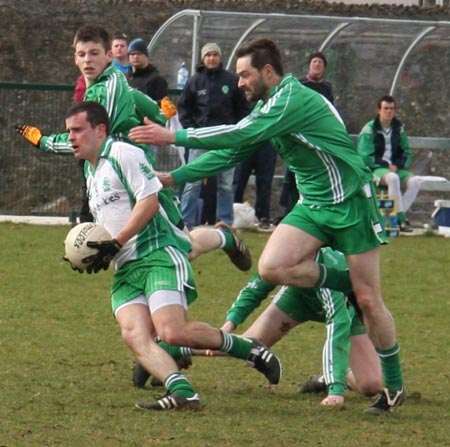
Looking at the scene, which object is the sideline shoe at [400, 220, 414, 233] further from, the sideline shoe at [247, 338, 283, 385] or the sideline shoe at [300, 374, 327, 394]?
the sideline shoe at [247, 338, 283, 385]

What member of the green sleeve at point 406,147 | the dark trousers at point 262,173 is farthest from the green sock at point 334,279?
the green sleeve at point 406,147

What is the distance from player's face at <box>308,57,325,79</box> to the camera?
17.5 metres

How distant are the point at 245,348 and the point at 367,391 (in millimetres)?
828

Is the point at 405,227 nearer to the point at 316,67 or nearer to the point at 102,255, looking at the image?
the point at 316,67

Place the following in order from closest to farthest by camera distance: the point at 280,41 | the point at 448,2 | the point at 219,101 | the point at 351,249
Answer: the point at 351,249 → the point at 219,101 → the point at 280,41 → the point at 448,2

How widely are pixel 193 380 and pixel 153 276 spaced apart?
1.18 m

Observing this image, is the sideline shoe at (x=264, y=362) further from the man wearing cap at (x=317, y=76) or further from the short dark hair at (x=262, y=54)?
the man wearing cap at (x=317, y=76)

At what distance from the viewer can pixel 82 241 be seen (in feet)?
27.5

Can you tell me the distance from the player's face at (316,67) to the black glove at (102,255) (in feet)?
31.3

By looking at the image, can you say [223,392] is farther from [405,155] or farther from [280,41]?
[280,41]

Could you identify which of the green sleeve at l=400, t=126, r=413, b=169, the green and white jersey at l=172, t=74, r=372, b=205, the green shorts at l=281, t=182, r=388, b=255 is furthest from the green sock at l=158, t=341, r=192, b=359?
the green sleeve at l=400, t=126, r=413, b=169

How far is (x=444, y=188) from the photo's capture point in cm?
1950

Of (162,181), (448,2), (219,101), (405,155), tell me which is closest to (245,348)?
(162,181)

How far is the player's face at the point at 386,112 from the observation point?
1820cm
